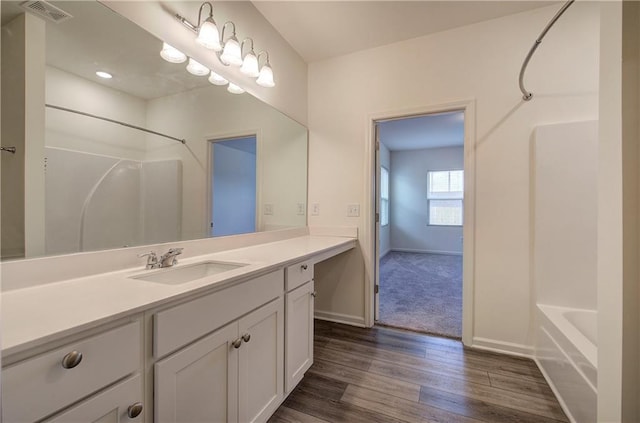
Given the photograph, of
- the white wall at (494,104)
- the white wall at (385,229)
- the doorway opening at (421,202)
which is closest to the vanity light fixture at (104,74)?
the white wall at (494,104)

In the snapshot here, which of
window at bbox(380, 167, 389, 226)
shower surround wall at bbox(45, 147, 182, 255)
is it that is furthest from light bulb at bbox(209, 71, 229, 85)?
window at bbox(380, 167, 389, 226)

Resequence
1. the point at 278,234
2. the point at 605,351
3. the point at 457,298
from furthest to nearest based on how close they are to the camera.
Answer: the point at 457,298 < the point at 278,234 < the point at 605,351

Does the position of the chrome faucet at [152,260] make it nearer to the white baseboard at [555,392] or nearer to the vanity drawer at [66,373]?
the vanity drawer at [66,373]

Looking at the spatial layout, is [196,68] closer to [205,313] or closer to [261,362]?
[205,313]

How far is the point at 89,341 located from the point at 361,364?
1.66 metres

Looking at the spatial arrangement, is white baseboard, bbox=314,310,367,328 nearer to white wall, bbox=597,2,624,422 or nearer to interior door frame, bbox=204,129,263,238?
interior door frame, bbox=204,129,263,238

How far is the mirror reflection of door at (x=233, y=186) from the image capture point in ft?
5.66

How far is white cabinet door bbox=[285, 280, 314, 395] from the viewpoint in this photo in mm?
1422

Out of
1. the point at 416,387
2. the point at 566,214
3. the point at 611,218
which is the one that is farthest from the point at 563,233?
the point at 611,218

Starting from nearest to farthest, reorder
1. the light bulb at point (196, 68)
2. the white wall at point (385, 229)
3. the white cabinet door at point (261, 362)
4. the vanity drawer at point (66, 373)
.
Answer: the vanity drawer at point (66, 373), the white cabinet door at point (261, 362), the light bulb at point (196, 68), the white wall at point (385, 229)

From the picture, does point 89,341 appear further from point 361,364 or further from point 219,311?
point 361,364

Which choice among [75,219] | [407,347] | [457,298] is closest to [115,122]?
[75,219]

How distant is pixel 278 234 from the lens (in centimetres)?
226

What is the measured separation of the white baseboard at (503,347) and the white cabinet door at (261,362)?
1.61 metres
